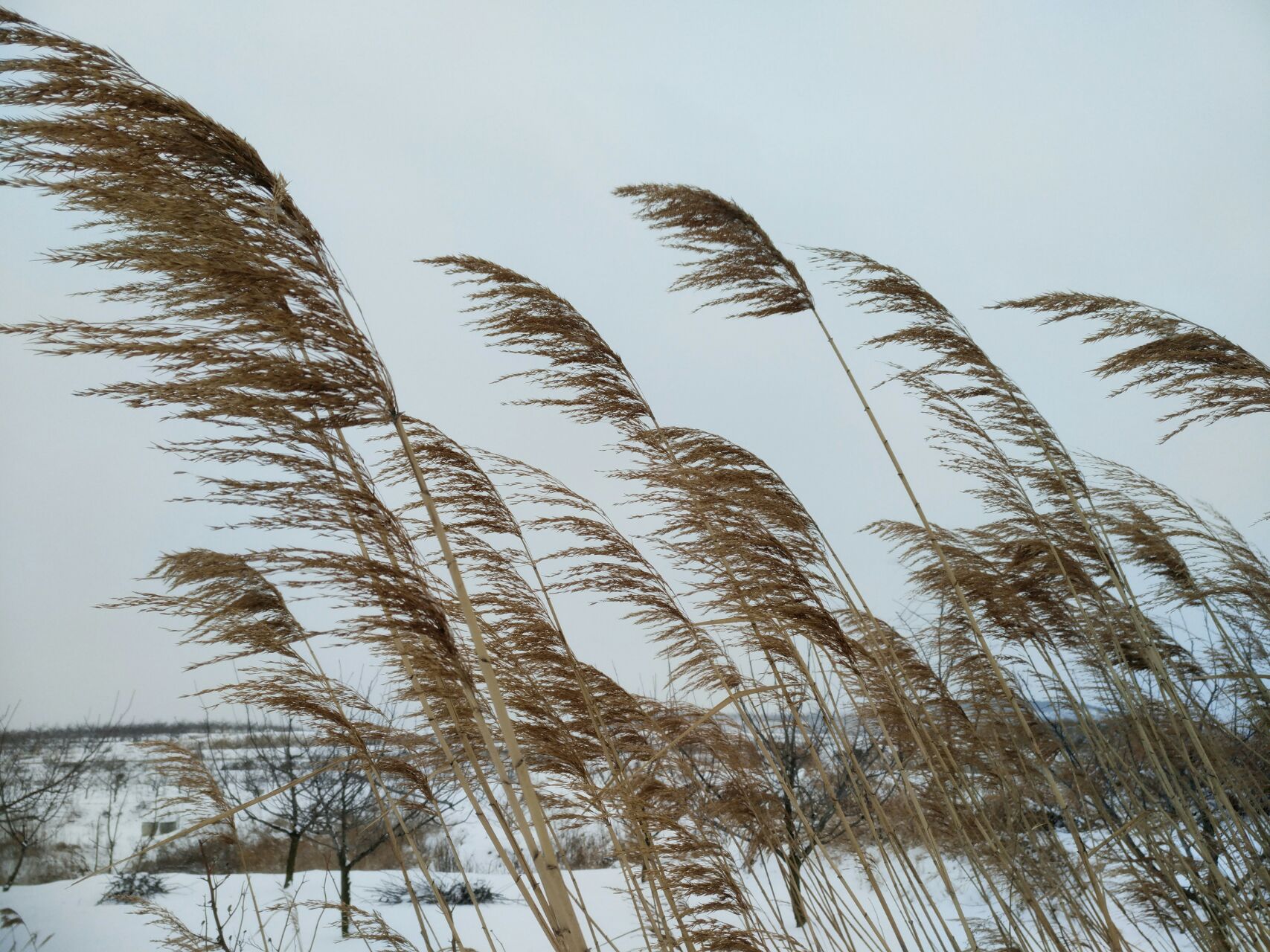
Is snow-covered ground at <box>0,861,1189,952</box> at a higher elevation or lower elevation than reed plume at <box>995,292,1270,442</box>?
lower

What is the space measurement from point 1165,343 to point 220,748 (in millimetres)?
15560

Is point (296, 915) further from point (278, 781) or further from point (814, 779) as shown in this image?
point (814, 779)

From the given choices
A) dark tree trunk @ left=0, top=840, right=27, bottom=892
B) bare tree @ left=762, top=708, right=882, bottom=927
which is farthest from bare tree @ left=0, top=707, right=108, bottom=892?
bare tree @ left=762, top=708, right=882, bottom=927

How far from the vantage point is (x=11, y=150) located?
5.02 ft

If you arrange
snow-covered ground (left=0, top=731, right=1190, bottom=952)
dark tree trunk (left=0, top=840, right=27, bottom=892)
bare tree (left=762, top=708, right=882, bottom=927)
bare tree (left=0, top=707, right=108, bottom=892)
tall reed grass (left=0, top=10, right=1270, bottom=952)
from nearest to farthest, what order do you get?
tall reed grass (left=0, top=10, right=1270, bottom=952) < bare tree (left=762, top=708, right=882, bottom=927) < snow-covered ground (left=0, top=731, right=1190, bottom=952) < dark tree trunk (left=0, top=840, right=27, bottom=892) < bare tree (left=0, top=707, right=108, bottom=892)

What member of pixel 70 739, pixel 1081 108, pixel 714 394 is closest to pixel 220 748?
pixel 70 739

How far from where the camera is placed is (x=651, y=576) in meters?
2.51

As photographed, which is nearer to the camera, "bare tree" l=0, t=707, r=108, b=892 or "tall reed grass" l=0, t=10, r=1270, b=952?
"tall reed grass" l=0, t=10, r=1270, b=952

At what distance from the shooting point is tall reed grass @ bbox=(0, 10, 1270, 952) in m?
1.50

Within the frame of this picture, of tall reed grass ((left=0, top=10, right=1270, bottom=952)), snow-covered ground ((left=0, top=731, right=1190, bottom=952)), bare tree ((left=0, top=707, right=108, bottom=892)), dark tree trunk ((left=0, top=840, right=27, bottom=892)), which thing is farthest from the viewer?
bare tree ((left=0, top=707, right=108, bottom=892))

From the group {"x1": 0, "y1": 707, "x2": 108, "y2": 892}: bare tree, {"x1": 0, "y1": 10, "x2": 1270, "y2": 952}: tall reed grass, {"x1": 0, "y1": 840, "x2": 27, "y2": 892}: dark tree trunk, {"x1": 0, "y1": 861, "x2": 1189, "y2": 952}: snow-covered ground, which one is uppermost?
{"x1": 0, "y1": 10, "x2": 1270, "y2": 952}: tall reed grass

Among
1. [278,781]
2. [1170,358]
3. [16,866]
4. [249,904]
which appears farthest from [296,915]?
[1170,358]

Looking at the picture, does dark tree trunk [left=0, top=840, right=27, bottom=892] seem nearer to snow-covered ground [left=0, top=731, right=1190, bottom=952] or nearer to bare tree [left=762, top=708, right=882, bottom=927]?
snow-covered ground [left=0, top=731, right=1190, bottom=952]

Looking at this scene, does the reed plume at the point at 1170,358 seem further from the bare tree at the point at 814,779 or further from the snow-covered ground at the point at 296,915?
the snow-covered ground at the point at 296,915
